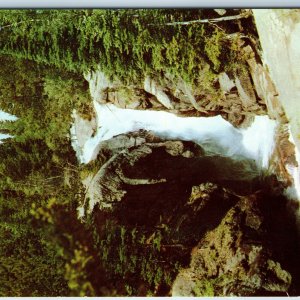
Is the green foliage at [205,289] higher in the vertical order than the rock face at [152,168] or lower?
lower

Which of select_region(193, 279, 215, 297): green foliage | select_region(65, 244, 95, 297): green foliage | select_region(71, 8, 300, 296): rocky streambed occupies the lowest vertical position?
select_region(193, 279, 215, 297): green foliage

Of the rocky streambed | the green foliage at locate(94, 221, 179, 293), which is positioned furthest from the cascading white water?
the green foliage at locate(94, 221, 179, 293)

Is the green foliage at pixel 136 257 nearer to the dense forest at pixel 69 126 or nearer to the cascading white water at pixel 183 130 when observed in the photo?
the dense forest at pixel 69 126

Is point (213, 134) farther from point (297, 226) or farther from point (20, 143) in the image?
point (20, 143)

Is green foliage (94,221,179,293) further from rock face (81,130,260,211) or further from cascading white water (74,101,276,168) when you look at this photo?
cascading white water (74,101,276,168)

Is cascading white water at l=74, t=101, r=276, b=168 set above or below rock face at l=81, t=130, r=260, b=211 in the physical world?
above

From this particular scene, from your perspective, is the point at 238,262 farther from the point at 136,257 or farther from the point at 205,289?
the point at 136,257

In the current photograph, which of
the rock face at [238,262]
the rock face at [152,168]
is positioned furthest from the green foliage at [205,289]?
the rock face at [152,168]
